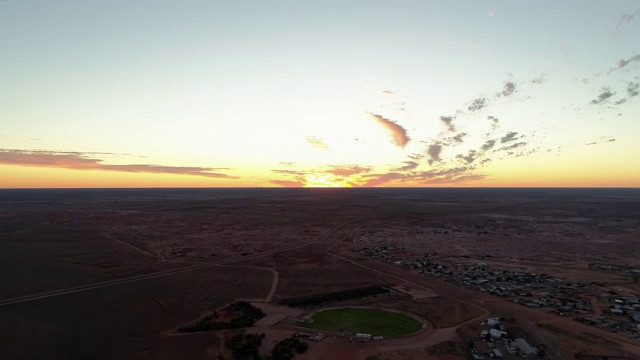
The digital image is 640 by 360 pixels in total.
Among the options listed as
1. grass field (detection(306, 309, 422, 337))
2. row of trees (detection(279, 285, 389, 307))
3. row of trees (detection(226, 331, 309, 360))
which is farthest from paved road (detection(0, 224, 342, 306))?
row of trees (detection(226, 331, 309, 360))

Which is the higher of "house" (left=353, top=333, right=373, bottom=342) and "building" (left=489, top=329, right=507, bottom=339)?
"building" (left=489, top=329, right=507, bottom=339)

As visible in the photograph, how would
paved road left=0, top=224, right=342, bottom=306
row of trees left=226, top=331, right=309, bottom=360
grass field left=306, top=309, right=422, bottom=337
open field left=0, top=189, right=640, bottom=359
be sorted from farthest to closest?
paved road left=0, top=224, right=342, bottom=306 → grass field left=306, top=309, right=422, bottom=337 → open field left=0, top=189, right=640, bottom=359 → row of trees left=226, top=331, right=309, bottom=360

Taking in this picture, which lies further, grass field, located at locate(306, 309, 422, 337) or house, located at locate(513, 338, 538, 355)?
grass field, located at locate(306, 309, 422, 337)

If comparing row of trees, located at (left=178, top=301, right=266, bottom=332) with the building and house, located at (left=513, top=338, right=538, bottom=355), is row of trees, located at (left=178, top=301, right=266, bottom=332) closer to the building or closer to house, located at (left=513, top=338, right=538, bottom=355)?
the building

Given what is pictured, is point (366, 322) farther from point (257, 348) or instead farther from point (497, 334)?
point (497, 334)

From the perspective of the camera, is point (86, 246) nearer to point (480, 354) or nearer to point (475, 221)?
point (480, 354)

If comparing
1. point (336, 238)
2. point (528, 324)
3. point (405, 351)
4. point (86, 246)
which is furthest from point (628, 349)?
point (86, 246)
